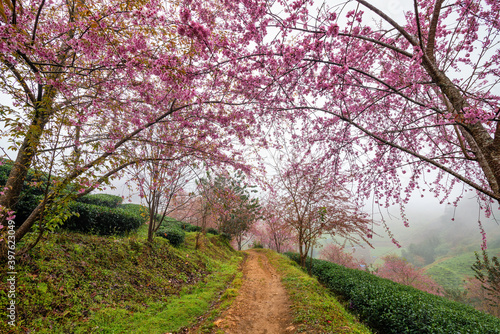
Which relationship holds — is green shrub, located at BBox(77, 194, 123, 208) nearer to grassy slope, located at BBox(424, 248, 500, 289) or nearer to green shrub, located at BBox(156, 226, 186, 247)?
green shrub, located at BBox(156, 226, 186, 247)

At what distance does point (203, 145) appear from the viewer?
4750mm

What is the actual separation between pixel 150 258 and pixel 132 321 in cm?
287

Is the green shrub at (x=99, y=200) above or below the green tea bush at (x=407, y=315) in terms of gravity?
above

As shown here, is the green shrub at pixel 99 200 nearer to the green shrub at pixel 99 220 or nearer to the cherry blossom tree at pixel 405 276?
the green shrub at pixel 99 220

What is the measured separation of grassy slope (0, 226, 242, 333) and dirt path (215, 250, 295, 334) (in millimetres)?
841

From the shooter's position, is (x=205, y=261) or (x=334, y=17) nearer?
(x=334, y=17)

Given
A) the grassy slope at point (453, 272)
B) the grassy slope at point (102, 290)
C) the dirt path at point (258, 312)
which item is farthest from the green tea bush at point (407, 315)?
the grassy slope at point (453, 272)

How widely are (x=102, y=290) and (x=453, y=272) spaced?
53.2 m

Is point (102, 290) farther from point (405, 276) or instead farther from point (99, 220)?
point (405, 276)

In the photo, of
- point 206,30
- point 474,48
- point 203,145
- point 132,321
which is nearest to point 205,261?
point 132,321

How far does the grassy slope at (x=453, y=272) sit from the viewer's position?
30.1 metres

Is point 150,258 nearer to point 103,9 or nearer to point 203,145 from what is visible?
point 203,145

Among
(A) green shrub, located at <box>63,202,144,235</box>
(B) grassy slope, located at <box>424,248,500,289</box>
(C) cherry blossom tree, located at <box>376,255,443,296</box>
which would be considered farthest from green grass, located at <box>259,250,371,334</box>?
(B) grassy slope, located at <box>424,248,500,289</box>

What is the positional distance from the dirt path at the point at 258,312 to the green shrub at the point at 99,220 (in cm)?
530
